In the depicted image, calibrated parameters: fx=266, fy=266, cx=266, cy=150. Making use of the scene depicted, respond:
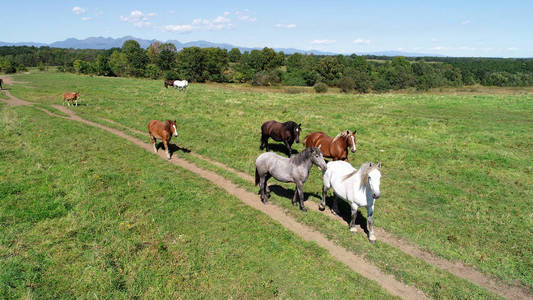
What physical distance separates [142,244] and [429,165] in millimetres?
16093

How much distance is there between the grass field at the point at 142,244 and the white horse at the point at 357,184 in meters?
2.15

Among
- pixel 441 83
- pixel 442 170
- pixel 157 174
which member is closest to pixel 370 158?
pixel 442 170

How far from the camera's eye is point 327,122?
26.4 meters

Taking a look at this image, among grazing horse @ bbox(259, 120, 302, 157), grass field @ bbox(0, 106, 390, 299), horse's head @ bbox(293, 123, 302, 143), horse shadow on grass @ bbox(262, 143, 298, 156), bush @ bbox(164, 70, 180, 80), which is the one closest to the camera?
grass field @ bbox(0, 106, 390, 299)

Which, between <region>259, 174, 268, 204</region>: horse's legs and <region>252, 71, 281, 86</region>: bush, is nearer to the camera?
<region>259, 174, 268, 204</region>: horse's legs

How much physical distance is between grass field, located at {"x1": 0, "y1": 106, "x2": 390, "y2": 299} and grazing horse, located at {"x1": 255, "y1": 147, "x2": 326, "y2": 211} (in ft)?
5.28

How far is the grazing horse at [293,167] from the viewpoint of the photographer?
988cm

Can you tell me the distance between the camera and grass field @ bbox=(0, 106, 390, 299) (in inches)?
257

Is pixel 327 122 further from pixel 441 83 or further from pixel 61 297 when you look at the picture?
pixel 441 83

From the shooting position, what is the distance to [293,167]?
33.8 feet

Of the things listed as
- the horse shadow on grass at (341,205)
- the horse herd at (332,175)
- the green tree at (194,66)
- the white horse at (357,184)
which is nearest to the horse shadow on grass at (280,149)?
the horse herd at (332,175)

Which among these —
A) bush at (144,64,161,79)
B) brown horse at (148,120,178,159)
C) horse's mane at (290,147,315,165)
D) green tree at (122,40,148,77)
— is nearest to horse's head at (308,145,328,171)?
horse's mane at (290,147,315,165)

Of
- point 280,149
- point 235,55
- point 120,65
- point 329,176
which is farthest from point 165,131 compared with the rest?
point 235,55

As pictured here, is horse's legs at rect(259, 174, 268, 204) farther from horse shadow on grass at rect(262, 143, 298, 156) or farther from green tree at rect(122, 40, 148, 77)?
green tree at rect(122, 40, 148, 77)
